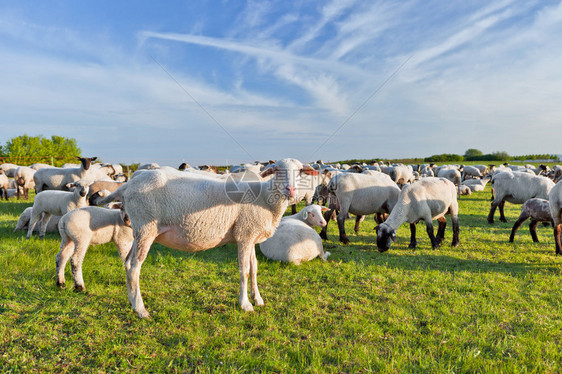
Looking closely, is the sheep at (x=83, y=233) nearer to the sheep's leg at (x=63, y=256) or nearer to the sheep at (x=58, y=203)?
the sheep's leg at (x=63, y=256)

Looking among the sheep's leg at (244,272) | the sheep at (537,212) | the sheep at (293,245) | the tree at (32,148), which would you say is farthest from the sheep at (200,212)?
the tree at (32,148)

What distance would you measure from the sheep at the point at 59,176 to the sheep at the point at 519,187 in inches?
749

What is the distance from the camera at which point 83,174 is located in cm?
1461

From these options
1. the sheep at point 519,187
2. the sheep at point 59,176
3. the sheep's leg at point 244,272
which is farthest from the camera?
the sheep at point 59,176

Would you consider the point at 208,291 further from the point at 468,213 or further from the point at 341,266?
the point at 468,213

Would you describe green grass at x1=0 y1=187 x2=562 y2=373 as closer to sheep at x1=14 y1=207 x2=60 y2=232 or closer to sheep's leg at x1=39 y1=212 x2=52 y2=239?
sheep's leg at x1=39 y1=212 x2=52 y2=239

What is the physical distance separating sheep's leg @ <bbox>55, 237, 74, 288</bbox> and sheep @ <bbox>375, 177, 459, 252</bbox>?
23.8ft

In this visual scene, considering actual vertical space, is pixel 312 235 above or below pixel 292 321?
above

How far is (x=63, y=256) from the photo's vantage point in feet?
17.9

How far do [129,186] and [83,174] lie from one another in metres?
12.4

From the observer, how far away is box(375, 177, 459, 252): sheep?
8.30 metres

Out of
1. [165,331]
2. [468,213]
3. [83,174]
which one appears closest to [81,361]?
[165,331]

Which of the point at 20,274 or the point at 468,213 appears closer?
the point at 20,274

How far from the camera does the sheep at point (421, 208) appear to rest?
8.30 m
